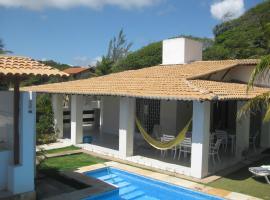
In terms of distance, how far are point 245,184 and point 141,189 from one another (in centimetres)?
380

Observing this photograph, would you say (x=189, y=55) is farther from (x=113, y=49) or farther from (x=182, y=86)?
(x=113, y=49)

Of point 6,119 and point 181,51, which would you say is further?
point 181,51

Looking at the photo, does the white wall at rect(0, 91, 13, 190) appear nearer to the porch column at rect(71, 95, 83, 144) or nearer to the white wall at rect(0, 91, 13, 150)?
the white wall at rect(0, 91, 13, 150)

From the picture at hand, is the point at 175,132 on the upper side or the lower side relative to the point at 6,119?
lower

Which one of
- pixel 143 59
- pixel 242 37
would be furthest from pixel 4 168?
pixel 143 59

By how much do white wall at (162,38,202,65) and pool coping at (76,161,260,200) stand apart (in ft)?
35.1

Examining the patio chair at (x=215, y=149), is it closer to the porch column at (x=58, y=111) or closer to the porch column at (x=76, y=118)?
the porch column at (x=76, y=118)

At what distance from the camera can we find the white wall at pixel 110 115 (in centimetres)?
2302

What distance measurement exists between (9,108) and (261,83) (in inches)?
546

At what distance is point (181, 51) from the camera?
23297 mm

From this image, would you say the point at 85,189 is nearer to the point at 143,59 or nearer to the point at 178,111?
the point at 178,111

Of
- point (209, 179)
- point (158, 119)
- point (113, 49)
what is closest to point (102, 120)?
point (158, 119)

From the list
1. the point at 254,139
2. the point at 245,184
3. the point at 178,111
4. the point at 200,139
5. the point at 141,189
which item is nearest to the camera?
the point at 245,184

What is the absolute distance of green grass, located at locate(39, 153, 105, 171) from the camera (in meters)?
14.2
